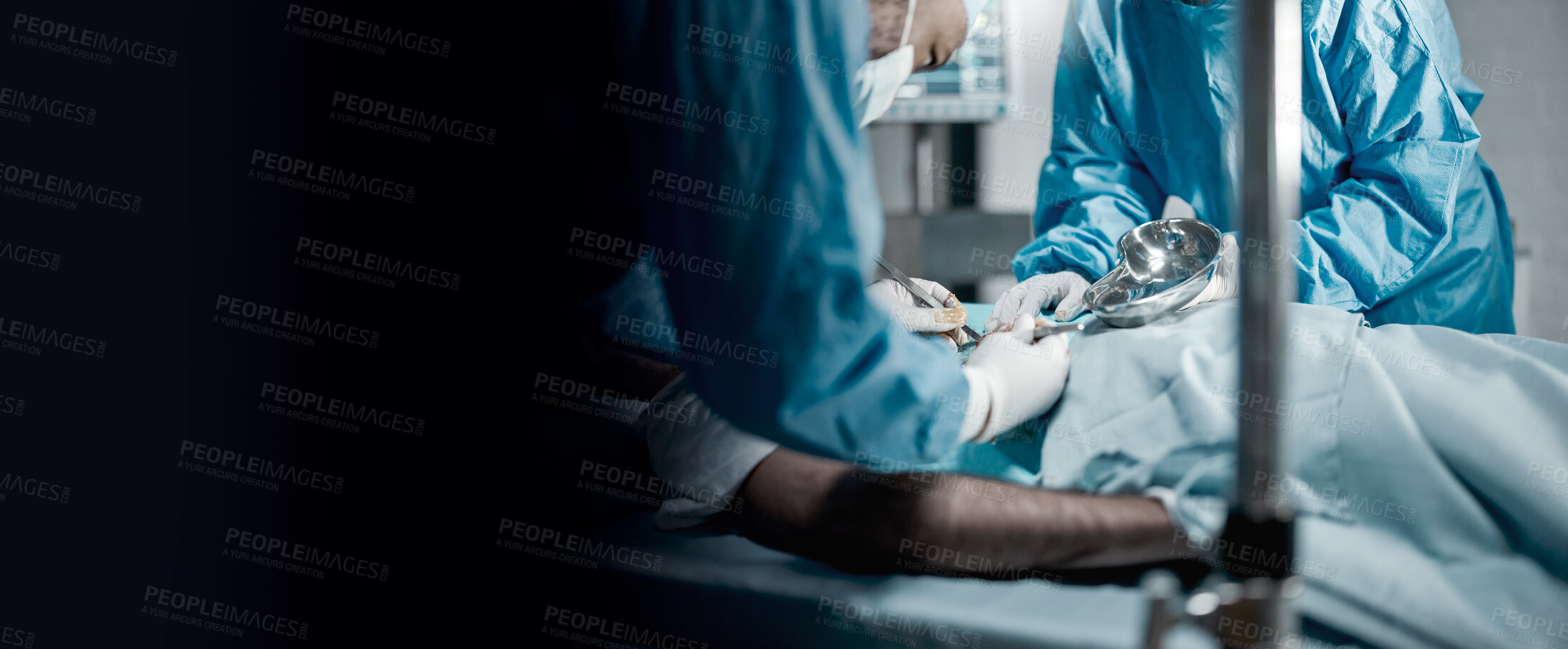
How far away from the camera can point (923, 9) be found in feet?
2.80

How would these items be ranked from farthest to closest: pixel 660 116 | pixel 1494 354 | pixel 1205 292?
pixel 1205 292 → pixel 1494 354 → pixel 660 116

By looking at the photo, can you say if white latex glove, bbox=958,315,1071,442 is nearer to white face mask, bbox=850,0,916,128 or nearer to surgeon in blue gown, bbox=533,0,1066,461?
surgeon in blue gown, bbox=533,0,1066,461

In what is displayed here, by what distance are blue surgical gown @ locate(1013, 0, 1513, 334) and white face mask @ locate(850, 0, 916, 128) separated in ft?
1.73

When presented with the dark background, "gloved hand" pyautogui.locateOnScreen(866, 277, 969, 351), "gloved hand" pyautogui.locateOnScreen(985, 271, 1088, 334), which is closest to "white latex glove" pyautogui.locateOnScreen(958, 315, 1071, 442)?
"gloved hand" pyautogui.locateOnScreen(866, 277, 969, 351)

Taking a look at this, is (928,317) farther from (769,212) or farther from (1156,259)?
(769,212)

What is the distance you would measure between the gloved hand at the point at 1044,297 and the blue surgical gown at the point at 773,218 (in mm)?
586

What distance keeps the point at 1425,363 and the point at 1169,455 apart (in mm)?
285

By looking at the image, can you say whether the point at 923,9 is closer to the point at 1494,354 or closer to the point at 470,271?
the point at 470,271

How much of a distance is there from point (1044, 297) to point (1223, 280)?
29cm

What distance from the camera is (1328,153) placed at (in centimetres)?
129

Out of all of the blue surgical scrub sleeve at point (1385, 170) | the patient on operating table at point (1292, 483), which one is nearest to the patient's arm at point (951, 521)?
the patient on operating table at point (1292, 483)

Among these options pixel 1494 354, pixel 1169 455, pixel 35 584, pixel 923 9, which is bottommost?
pixel 35 584

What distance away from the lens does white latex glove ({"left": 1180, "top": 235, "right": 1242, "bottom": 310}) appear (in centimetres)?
106

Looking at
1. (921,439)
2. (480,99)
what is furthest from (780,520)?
(480,99)
